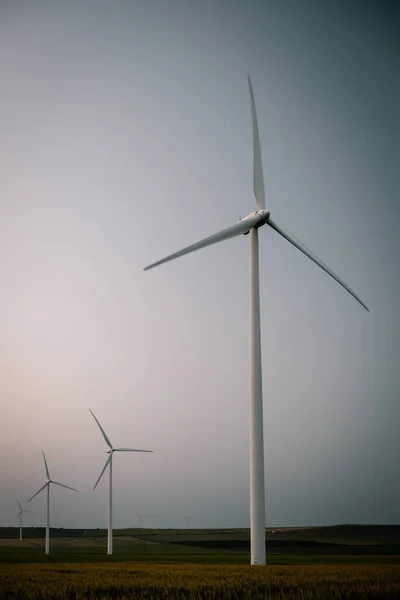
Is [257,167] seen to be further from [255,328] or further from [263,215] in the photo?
[255,328]

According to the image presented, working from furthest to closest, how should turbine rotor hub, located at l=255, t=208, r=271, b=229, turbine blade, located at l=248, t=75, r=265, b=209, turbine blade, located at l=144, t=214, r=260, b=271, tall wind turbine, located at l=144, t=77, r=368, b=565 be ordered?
turbine blade, located at l=248, t=75, r=265, b=209, turbine rotor hub, located at l=255, t=208, r=271, b=229, turbine blade, located at l=144, t=214, r=260, b=271, tall wind turbine, located at l=144, t=77, r=368, b=565

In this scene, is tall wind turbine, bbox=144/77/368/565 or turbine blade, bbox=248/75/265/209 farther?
turbine blade, bbox=248/75/265/209

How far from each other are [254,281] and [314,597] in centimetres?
2626

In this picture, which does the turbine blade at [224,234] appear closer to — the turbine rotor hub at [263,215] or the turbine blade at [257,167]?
the turbine rotor hub at [263,215]


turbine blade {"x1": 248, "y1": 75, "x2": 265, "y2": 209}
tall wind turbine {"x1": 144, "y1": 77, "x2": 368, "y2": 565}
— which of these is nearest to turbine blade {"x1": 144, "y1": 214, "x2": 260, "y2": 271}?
tall wind turbine {"x1": 144, "y1": 77, "x2": 368, "y2": 565}

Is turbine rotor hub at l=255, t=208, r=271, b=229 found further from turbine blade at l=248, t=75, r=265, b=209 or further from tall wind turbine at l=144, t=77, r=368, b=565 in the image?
turbine blade at l=248, t=75, r=265, b=209

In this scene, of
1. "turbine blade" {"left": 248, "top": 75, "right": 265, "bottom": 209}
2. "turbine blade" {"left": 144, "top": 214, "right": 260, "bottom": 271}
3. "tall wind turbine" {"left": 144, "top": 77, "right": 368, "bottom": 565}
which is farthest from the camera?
"turbine blade" {"left": 248, "top": 75, "right": 265, "bottom": 209}

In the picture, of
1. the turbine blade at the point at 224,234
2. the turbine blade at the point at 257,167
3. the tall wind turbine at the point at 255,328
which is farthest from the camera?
the turbine blade at the point at 257,167

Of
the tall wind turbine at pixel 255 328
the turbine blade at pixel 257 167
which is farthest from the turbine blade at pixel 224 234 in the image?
the turbine blade at pixel 257 167

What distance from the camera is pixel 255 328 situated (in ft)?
120

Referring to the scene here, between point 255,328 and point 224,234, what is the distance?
7.02m

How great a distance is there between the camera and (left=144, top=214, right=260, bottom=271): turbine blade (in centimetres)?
3841

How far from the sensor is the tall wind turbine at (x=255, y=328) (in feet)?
109

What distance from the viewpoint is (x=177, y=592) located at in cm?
1503
